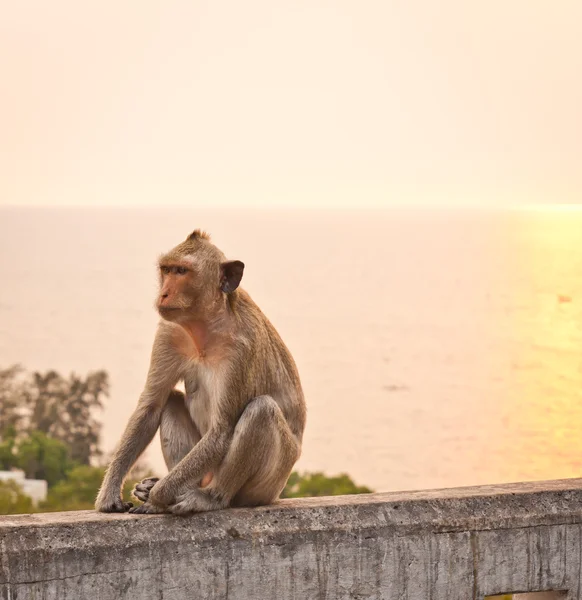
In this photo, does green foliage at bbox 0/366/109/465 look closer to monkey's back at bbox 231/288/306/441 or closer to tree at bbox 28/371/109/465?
tree at bbox 28/371/109/465

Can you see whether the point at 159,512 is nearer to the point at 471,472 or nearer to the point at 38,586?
the point at 38,586

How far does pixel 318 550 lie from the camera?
182 inches

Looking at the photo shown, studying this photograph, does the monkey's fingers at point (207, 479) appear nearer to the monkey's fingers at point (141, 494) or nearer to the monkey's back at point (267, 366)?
the monkey's fingers at point (141, 494)

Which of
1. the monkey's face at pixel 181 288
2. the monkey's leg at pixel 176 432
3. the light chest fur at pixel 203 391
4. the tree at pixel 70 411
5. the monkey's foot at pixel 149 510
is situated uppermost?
Result: the tree at pixel 70 411

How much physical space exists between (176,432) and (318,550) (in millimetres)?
1257

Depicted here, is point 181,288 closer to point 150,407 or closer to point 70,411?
point 150,407

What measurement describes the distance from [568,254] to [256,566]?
14706 centimetres

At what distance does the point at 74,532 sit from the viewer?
4348 millimetres

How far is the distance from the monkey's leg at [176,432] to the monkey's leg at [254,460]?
365mm

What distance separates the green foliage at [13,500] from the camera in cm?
4181

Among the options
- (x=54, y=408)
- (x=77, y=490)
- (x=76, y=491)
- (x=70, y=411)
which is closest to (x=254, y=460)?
(x=76, y=491)

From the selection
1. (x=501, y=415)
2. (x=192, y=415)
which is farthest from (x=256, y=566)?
(x=501, y=415)

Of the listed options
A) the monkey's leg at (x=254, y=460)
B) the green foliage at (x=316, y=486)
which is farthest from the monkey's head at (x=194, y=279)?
the green foliage at (x=316, y=486)

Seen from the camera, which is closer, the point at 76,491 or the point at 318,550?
the point at 318,550
